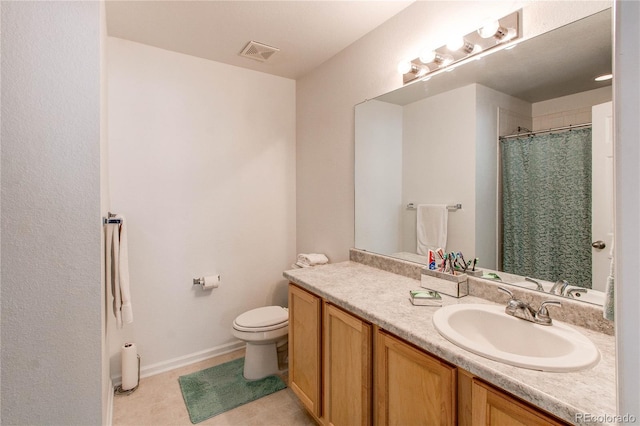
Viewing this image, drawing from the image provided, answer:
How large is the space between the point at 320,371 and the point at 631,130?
1.59 m

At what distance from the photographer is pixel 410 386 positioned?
43.4 inches

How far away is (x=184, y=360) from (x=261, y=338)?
81 cm

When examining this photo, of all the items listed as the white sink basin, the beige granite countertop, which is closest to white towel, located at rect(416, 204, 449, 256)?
the beige granite countertop

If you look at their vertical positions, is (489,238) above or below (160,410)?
above

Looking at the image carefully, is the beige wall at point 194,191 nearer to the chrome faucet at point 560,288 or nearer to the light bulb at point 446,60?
the light bulb at point 446,60

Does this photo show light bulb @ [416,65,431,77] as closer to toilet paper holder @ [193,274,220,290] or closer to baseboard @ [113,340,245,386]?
toilet paper holder @ [193,274,220,290]

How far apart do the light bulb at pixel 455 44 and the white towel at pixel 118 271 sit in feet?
6.70

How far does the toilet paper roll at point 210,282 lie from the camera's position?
245 centimetres

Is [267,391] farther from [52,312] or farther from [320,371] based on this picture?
[52,312]

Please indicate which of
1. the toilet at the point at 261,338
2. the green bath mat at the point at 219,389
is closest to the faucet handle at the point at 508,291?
the toilet at the point at 261,338

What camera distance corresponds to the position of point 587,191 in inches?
46.3

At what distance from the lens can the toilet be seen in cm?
215

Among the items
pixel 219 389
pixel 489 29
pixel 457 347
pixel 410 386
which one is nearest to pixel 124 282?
pixel 219 389

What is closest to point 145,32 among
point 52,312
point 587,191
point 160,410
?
point 52,312
